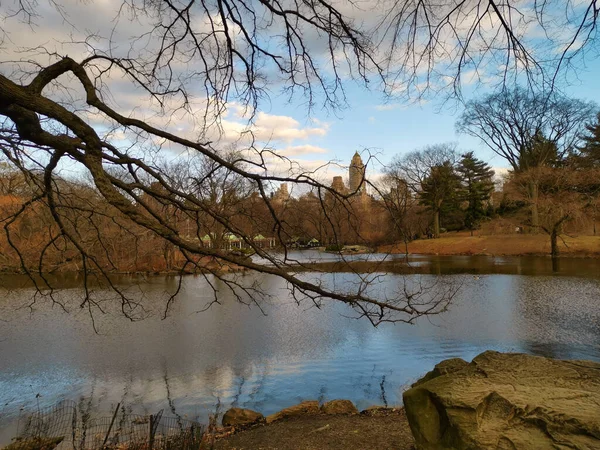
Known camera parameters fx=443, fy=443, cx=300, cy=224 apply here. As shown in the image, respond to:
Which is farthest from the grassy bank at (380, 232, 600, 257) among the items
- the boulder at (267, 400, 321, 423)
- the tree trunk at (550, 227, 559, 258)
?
the boulder at (267, 400, 321, 423)

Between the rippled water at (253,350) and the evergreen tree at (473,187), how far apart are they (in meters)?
26.5

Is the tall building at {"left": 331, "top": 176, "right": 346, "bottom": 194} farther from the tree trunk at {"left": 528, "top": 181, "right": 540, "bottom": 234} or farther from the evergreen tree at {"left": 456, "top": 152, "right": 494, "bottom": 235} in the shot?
the evergreen tree at {"left": 456, "top": 152, "right": 494, "bottom": 235}

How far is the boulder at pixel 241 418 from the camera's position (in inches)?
223

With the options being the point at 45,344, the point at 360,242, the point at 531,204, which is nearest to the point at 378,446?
the point at 360,242

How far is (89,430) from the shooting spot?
5.68m

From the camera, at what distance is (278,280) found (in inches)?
814

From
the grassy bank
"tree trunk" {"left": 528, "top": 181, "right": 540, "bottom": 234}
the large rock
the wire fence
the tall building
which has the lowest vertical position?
the wire fence

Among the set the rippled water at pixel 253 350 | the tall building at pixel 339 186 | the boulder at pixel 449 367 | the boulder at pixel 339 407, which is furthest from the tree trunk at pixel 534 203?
the tall building at pixel 339 186

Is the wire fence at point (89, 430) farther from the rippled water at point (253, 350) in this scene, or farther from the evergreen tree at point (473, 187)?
the evergreen tree at point (473, 187)

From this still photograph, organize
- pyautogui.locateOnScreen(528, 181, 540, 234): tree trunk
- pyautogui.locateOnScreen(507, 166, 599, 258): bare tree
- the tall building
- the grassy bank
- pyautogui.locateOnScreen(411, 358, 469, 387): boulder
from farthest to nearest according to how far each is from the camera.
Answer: pyautogui.locateOnScreen(528, 181, 540, 234): tree trunk
the grassy bank
pyautogui.locateOnScreen(507, 166, 599, 258): bare tree
pyautogui.locateOnScreen(411, 358, 469, 387): boulder
the tall building

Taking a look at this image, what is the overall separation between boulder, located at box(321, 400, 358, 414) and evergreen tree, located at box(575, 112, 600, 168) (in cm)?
3335

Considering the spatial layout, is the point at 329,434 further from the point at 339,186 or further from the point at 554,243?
the point at 554,243

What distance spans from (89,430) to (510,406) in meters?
5.10

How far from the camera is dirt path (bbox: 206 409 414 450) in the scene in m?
4.68
